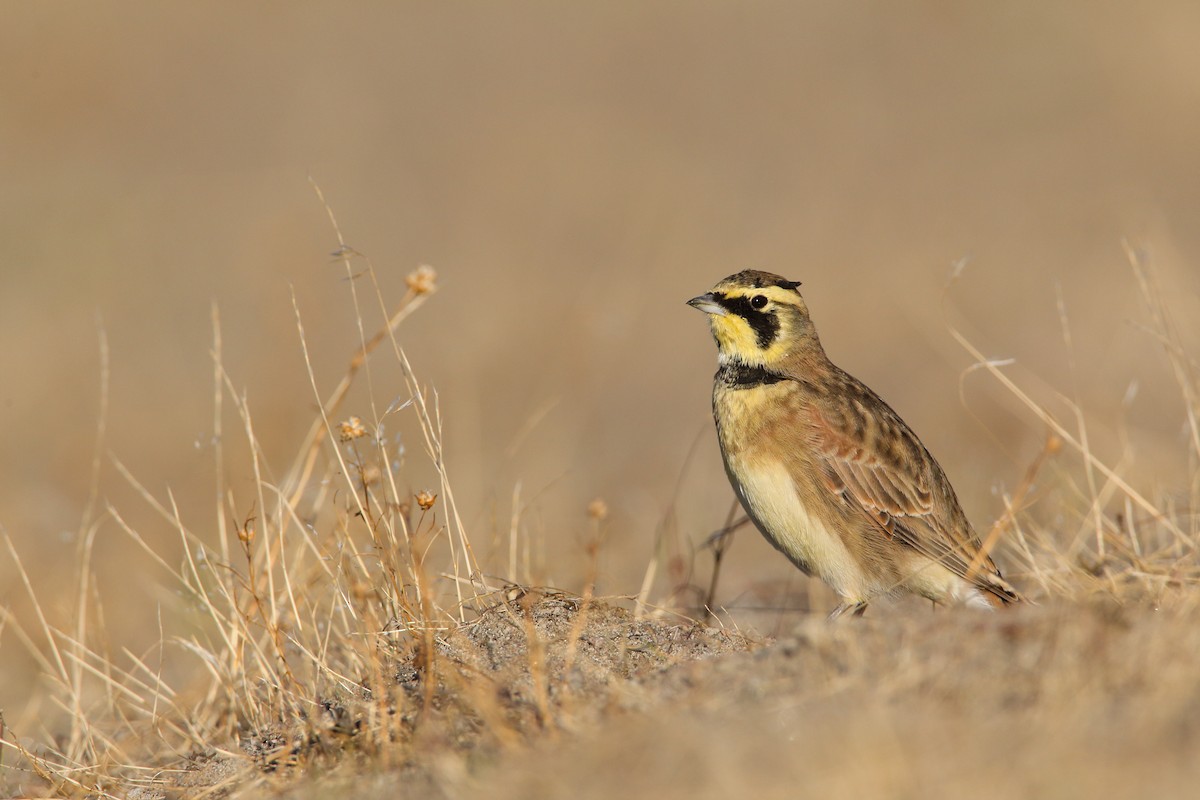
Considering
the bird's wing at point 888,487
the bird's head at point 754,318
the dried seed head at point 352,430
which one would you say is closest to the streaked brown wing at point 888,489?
the bird's wing at point 888,487

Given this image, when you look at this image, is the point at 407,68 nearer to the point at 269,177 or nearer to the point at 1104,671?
the point at 269,177

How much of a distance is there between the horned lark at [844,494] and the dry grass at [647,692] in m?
0.45

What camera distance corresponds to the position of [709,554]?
10125mm

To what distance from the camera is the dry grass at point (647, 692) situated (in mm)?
3660

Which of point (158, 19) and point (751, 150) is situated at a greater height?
point (158, 19)

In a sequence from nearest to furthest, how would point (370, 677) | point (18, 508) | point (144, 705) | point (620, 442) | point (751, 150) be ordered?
point (370, 677) < point (144, 705) < point (18, 508) < point (620, 442) < point (751, 150)

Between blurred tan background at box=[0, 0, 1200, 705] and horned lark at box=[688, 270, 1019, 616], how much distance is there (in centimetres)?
113

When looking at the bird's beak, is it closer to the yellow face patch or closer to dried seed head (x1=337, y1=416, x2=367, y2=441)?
the yellow face patch

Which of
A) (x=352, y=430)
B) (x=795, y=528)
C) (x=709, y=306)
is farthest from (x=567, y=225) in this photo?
(x=352, y=430)

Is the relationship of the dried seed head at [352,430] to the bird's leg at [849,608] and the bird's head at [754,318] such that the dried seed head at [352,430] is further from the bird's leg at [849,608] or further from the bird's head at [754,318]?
the bird's leg at [849,608]

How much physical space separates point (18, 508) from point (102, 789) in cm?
641

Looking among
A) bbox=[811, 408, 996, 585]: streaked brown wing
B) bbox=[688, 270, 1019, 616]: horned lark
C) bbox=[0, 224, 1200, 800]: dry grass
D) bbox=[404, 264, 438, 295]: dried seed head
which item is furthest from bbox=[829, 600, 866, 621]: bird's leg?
bbox=[404, 264, 438, 295]: dried seed head

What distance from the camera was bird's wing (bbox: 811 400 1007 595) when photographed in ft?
21.7

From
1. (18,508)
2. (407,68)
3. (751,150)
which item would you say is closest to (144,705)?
(18,508)
